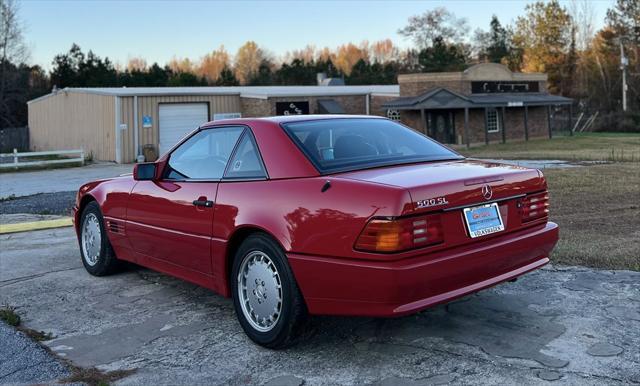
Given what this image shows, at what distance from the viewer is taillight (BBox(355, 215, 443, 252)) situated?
11.5ft

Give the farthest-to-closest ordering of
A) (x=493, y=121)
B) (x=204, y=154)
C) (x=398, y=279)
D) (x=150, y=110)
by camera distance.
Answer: (x=493, y=121) → (x=150, y=110) → (x=204, y=154) → (x=398, y=279)

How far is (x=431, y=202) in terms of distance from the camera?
362 centimetres

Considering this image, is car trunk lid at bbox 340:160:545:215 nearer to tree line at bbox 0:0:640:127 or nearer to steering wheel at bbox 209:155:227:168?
steering wheel at bbox 209:155:227:168

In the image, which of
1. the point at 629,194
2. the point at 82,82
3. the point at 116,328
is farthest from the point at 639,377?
the point at 82,82

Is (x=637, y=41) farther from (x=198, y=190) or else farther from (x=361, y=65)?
(x=198, y=190)

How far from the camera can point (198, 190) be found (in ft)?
15.5

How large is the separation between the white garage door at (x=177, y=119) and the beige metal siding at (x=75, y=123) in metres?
2.50

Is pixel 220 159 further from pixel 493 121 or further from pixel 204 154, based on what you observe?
pixel 493 121

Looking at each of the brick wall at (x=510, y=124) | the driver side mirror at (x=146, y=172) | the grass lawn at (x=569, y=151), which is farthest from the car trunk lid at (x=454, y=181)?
the brick wall at (x=510, y=124)

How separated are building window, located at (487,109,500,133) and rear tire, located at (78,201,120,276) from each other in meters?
33.3

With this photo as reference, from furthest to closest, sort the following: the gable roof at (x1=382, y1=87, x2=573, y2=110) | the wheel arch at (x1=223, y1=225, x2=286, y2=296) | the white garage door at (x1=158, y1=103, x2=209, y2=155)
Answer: the gable roof at (x1=382, y1=87, x2=573, y2=110)
the white garage door at (x1=158, y1=103, x2=209, y2=155)
the wheel arch at (x1=223, y1=225, x2=286, y2=296)

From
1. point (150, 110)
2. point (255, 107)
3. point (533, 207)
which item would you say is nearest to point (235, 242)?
point (533, 207)

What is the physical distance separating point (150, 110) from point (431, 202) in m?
28.7

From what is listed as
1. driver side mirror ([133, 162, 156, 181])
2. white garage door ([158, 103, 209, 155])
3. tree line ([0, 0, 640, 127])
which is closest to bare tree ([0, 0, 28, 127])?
tree line ([0, 0, 640, 127])
